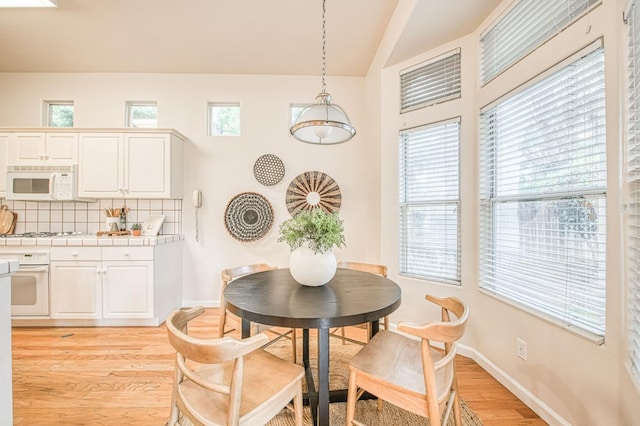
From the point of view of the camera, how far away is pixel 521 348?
1918 mm

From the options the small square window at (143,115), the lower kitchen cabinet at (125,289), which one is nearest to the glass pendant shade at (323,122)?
the lower kitchen cabinet at (125,289)

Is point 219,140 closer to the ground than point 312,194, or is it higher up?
higher up

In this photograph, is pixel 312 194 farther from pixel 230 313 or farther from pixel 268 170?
pixel 230 313

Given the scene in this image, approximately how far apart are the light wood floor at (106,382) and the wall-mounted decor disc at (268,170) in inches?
75.7

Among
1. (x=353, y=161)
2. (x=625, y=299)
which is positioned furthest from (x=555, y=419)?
(x=353, y=161)

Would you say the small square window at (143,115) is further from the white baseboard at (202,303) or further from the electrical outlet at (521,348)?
the electrical outlet at (521,348)

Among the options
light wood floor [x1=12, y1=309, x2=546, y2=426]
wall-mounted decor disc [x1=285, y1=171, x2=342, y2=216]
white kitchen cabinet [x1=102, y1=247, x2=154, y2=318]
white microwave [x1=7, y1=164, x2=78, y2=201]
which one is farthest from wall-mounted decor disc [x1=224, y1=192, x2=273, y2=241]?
white microwave [x1=7, y1=164, x2=78, y2=201]

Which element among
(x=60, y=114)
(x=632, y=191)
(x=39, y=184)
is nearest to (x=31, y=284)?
(x=39, y=184)

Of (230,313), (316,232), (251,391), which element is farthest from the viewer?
(230,313)

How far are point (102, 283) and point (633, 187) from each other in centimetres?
430

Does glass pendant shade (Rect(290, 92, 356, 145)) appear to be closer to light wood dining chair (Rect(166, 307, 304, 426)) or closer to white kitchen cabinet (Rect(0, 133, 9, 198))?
light wood dining chair (Rect(166, 307, 304, 426))

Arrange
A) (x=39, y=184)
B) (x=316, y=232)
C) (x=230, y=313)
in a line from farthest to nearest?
(x=39, y=184) → (x=230, y=313) → (x=316, y=232)

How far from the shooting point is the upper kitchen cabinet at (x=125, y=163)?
3395 millimetres

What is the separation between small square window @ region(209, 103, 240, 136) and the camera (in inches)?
153
